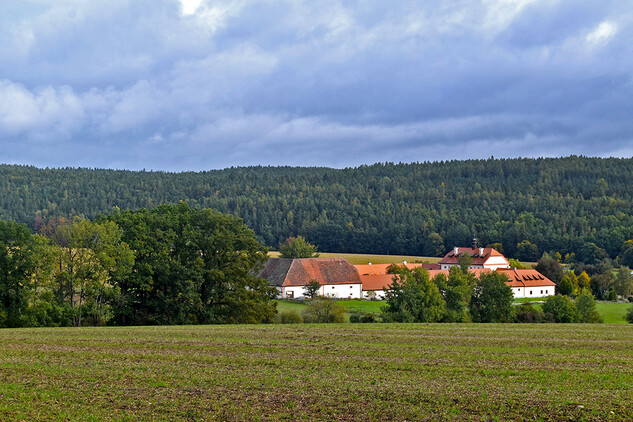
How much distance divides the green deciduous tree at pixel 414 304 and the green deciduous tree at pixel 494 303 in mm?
4070

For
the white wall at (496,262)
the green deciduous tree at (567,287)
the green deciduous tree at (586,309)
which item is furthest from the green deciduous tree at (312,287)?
the white wall at (496,262)

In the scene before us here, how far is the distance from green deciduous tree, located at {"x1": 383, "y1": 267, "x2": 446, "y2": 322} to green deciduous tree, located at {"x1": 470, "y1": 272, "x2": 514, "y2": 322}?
160 inches

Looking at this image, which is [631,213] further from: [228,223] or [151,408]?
[151,408]

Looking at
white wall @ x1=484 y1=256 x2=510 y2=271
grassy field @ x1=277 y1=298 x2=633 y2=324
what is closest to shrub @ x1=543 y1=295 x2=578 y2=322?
grassy field @ x1=277 y1=298 x2=633 y2=324

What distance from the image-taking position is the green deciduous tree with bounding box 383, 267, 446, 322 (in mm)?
52156

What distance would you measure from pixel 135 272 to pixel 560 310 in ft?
123

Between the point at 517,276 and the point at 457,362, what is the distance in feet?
269

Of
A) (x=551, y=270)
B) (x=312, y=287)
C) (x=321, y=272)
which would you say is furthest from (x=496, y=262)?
(x=312, y=287)

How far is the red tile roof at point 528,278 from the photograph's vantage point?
97688 mm

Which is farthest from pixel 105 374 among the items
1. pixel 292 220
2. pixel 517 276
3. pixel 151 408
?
pixel 292 220

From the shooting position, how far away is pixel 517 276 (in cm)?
9919

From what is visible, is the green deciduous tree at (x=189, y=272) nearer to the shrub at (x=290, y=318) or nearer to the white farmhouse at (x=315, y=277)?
the shrub at (x=290, y=318)

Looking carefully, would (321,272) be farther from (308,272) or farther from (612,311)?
(612,311)

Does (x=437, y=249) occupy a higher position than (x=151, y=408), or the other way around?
→ (x=437, y=249)
